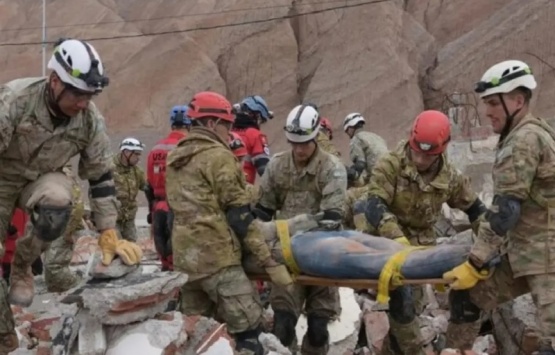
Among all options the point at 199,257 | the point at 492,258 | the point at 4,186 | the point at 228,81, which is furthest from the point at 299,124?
the point at 228,81

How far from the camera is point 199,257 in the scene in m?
4.68

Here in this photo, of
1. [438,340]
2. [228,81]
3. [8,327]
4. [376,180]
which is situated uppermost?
[228,81]

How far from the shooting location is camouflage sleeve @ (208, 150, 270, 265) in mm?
4641

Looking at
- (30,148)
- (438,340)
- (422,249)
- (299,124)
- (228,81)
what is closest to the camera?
(30,148)

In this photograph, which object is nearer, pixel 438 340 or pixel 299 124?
pixel 299 124

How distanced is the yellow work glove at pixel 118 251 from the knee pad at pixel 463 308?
2039 millimetres

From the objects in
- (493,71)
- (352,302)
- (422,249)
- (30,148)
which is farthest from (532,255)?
(30,148)

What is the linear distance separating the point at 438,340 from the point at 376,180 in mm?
1675

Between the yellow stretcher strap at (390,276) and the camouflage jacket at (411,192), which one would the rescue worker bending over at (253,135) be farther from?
the yellow stretcher strap at (390,276)

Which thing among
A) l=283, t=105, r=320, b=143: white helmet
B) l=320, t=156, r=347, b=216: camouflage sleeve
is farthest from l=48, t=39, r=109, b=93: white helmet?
l=320, t=156, r=347, b=216: camouflage sleeve

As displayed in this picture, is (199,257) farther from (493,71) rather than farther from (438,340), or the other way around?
(438,340)

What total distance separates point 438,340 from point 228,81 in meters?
14.2

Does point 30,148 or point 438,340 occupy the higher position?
point 30,148

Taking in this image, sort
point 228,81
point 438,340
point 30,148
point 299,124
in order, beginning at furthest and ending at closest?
point 228,81 → point 438,340 → point 299,124 → point 30,148
